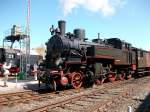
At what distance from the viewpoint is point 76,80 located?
15609mm

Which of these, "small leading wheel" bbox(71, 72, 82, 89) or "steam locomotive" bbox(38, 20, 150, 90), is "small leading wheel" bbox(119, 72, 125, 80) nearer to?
"steam locomotive" bbox(38, 20, 150, 90)

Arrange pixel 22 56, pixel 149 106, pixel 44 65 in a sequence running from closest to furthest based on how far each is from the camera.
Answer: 1. pixel 149 106
2. pixel 44 65
3. pixel 22 56

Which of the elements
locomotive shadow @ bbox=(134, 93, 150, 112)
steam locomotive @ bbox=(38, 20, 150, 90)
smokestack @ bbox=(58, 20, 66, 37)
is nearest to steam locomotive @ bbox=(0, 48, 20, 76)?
steam locomotive @ bbox=(38, 20, 150, 90)

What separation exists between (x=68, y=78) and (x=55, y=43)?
2.56 meters

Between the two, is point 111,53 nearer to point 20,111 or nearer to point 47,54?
point 47,54

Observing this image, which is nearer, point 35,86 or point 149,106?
point 149,106

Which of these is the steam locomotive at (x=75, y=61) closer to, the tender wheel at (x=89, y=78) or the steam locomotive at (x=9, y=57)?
the tender wheel at (x=89, y=78)

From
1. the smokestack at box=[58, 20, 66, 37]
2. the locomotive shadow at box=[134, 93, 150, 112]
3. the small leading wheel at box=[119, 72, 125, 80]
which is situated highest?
the smokestack at box=[58, 20, 66, 37]

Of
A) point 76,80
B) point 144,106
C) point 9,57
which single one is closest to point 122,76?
point 76,80

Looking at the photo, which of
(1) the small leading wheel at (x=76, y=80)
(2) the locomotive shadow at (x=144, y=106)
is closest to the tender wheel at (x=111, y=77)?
(1) the small leading wheel at (x=76, y=80)

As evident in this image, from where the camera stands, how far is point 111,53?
18.3 m

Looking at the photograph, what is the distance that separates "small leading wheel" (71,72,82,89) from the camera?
15.1 meters

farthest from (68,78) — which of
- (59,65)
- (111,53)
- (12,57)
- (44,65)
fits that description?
(12,57)

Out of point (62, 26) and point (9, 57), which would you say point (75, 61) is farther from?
point (9, 57)
